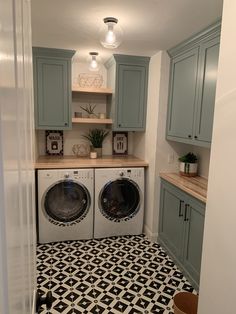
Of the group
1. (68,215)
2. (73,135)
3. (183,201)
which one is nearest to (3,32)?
(183,201)

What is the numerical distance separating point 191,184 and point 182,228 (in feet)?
1.53

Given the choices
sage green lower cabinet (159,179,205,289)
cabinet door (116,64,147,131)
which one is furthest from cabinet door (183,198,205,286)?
cabinet door (116,64,147,131)

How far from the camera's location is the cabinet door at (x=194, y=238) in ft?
7.48

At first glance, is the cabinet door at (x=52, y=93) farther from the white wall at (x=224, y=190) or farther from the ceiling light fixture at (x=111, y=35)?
the white wall at (x=224, y=190)

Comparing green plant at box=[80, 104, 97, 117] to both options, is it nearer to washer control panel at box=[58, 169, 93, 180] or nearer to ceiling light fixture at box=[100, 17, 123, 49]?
washer control panel at box=[58, 169, 93, 180]

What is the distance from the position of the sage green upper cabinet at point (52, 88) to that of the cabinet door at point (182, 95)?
129 cm

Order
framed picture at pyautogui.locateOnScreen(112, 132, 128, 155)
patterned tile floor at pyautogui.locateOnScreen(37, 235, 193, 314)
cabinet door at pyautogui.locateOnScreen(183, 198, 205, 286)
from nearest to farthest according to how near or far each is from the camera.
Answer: patterned tile floor at pyautogui.locateOnScreen(37, 235, 193, 314) < cabinet door at pyautogui.locateOnScreen(183, 198, 205, 286) < framed picture at pyautogui.locateOnScreen(112, 132, 128, 155)

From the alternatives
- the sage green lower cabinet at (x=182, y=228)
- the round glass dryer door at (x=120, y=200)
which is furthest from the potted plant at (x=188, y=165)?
the round glass dryer door at (x=120, y=200)

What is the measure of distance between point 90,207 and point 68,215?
11.4 inches

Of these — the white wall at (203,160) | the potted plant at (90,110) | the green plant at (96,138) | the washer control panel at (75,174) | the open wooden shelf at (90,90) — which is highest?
the open wooden shelf at (90,90)

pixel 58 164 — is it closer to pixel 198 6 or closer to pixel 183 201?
pixel 183 201

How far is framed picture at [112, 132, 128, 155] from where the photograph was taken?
3938 mm

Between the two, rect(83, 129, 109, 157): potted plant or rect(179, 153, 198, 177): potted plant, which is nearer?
rect(179, 153, 198, 177): potted plant

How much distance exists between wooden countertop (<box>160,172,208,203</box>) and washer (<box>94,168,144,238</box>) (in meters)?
0.43
